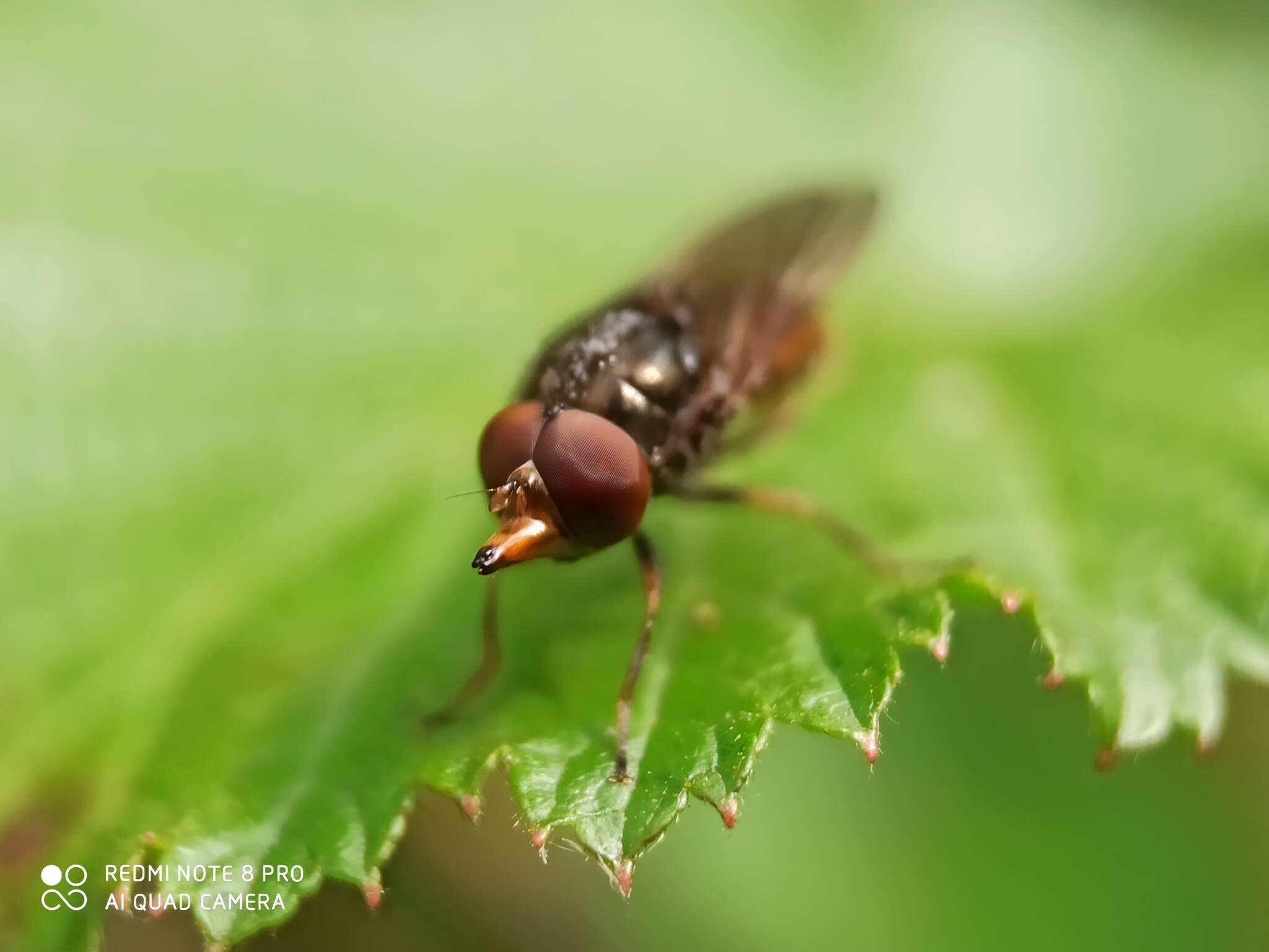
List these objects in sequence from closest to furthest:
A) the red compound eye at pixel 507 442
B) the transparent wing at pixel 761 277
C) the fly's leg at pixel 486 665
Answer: the red compound eye at pixel 507 442, the fly's leg at pixel 486 665, the transparent wing at pixel 761 277

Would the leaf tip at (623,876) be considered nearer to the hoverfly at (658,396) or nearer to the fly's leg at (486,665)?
the hoverfly at (658,396)

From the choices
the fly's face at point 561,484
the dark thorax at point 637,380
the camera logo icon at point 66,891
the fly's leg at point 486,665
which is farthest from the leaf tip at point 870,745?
the camera logo icon at point 66,891

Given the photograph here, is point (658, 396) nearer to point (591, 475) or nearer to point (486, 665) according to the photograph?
point (591, 475)

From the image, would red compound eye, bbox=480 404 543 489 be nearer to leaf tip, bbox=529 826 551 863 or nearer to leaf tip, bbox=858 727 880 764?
leaf tip, bbox=529 826 551 863

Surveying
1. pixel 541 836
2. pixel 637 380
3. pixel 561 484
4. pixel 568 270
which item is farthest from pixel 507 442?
pixel 568 270

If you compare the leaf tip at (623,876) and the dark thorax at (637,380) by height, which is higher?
the dark thorax at (637,380)

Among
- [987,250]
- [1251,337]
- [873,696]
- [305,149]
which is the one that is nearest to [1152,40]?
[987,250]

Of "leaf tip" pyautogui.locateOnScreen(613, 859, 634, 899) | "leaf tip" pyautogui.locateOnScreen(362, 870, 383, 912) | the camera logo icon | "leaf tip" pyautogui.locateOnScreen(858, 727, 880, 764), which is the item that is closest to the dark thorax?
"leaf tip" pyautogui.locateOnScreen(858, 727, 880, 764)
